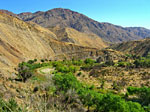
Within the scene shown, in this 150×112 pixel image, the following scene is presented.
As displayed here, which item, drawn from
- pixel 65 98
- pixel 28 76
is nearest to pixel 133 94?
pixel 65 98

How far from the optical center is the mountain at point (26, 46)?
5487 centimetres

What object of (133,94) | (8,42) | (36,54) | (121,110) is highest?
(8,42)

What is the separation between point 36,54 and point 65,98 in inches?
2139

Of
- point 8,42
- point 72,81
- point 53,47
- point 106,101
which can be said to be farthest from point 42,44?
point 106,101

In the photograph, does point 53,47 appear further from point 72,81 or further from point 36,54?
point 72,81

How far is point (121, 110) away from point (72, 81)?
1013 cm

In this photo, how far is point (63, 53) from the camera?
84.6 meters

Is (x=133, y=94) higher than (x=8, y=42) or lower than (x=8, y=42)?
lower

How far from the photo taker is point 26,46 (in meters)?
66.9

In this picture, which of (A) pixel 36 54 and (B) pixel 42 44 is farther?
(B) pixel 42 44

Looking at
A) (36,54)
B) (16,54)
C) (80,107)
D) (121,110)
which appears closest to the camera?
(121,110)

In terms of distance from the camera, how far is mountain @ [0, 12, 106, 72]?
5487 centimetres

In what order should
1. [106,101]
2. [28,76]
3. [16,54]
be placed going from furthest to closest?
→ [16,54] → [28,76] → [106,101]

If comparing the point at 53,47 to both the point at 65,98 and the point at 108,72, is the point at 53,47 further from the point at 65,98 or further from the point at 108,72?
the point at 65,98
